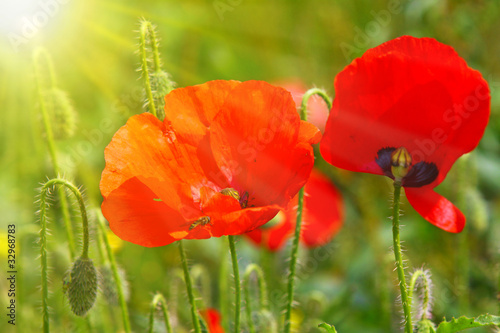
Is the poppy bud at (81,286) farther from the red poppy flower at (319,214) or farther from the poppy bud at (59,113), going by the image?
the red poppy flower at (319,214)

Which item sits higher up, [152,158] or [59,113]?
[59,113]

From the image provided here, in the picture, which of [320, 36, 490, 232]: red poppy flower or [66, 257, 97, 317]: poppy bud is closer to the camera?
[320, 36, 490, 232]: red poppy flower

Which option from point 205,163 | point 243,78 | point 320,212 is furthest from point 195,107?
point 243,78

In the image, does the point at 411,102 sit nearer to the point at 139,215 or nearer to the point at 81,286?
the point at 139,215
